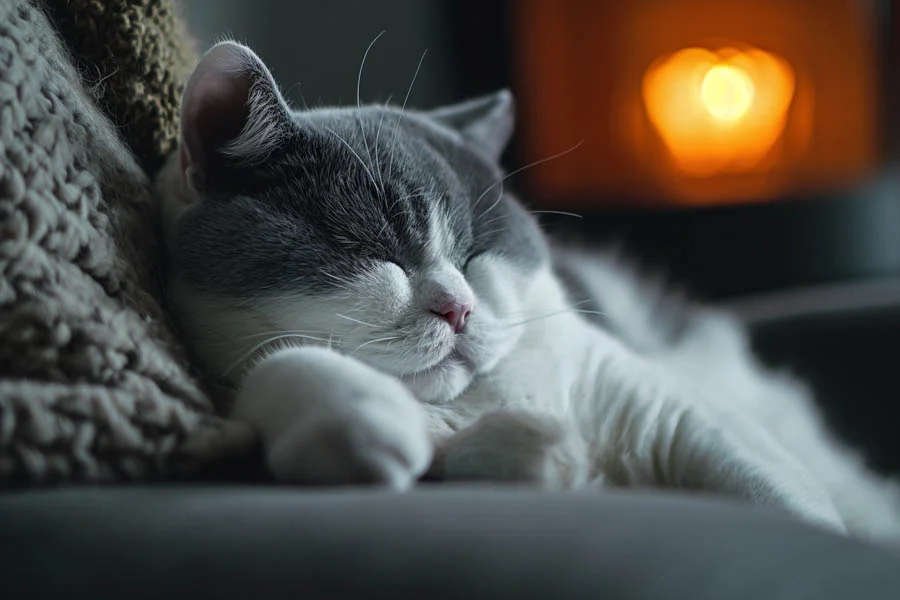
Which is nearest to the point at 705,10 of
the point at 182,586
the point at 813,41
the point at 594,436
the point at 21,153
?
the point at 813,41

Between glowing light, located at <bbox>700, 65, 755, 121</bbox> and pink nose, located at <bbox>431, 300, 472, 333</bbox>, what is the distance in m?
1.99

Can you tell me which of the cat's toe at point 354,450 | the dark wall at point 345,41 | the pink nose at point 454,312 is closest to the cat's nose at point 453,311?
the pink nose at point 454,312

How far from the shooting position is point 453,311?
2.46ft

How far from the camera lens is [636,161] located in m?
2.60

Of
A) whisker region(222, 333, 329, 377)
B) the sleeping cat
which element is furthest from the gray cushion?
whisker region(222, 333, 329, 377)

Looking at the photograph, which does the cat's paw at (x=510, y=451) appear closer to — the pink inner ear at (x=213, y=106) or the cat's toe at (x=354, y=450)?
the cat's toe at (x=354, y=450)

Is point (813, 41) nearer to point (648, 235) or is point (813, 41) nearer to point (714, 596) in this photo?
point (648, 235)

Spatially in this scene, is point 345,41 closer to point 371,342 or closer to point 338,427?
point 371,342

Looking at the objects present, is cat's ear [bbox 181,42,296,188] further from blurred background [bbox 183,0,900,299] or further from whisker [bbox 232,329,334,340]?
blurred background [bbox 183,0,900,299]

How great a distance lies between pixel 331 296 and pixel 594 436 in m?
0.31

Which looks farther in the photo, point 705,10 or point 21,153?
point 705,10

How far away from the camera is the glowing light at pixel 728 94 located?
98.2 inches

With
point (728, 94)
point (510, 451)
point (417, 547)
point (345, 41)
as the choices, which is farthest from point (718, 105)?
point (417, 547)

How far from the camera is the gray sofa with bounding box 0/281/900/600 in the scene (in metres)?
0.37
